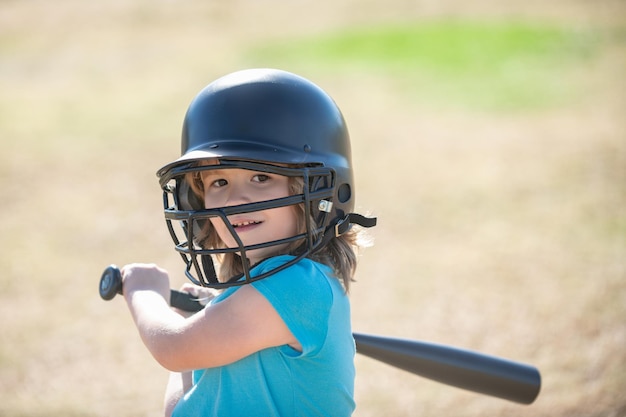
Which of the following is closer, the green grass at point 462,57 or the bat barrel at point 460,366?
the bat barrel at point 460,366

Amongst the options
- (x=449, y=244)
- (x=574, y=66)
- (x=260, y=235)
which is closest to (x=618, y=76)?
(x=574, y=66)

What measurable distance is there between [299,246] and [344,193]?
295 mm

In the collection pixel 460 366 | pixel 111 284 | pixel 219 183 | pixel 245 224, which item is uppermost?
pixel 219 183

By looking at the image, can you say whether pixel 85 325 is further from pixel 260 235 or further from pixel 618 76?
pixel 618 76

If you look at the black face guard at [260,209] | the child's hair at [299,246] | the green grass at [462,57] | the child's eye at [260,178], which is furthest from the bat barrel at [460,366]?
the green grass at [462,57]

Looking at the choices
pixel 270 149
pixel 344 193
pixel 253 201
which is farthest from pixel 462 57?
pixel 253 201

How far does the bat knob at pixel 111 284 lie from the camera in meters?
2.45

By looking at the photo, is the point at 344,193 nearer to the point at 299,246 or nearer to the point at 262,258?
the point at 299,246

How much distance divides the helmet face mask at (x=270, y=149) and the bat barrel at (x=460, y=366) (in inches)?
26.9

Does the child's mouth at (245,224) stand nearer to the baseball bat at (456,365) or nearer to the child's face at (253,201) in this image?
the child's face at (253,201)

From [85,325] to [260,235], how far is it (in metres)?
3.42

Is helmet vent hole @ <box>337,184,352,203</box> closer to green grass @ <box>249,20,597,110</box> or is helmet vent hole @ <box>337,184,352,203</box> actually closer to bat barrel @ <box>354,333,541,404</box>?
bat barrel @ <box>354,333,541,404</box>

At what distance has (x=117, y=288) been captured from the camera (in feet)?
8.10

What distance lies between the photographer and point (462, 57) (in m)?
14.8
